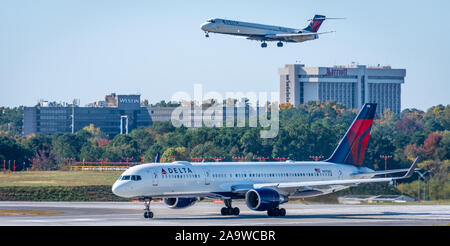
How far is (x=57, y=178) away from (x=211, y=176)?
47.8 metres

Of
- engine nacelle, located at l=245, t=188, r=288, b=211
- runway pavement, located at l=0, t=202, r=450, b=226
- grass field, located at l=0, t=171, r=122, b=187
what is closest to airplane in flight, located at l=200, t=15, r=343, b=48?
grass field, located at l=0, t=171, r=122, b=187

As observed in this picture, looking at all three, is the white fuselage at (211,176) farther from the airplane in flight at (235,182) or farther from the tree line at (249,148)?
the tree line at (249,148)

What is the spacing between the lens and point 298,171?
72000 mm

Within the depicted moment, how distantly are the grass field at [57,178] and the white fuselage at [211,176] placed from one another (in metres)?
34.7

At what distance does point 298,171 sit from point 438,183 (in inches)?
1345

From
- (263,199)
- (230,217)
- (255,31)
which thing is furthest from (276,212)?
(255,31)

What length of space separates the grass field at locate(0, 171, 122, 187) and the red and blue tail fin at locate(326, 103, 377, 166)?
111ft

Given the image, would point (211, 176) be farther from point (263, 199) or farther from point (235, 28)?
point (235, 28)

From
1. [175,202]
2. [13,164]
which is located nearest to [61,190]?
[175,202]

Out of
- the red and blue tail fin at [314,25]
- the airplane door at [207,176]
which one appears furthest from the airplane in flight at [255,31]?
the airplane door at [207,176]

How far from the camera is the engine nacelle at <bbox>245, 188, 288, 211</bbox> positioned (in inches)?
2522

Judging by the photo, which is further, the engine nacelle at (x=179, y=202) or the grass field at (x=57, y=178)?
the grass field at (x=57, y=178)

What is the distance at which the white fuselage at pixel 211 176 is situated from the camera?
62500 mm

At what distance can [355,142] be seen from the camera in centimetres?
7631
